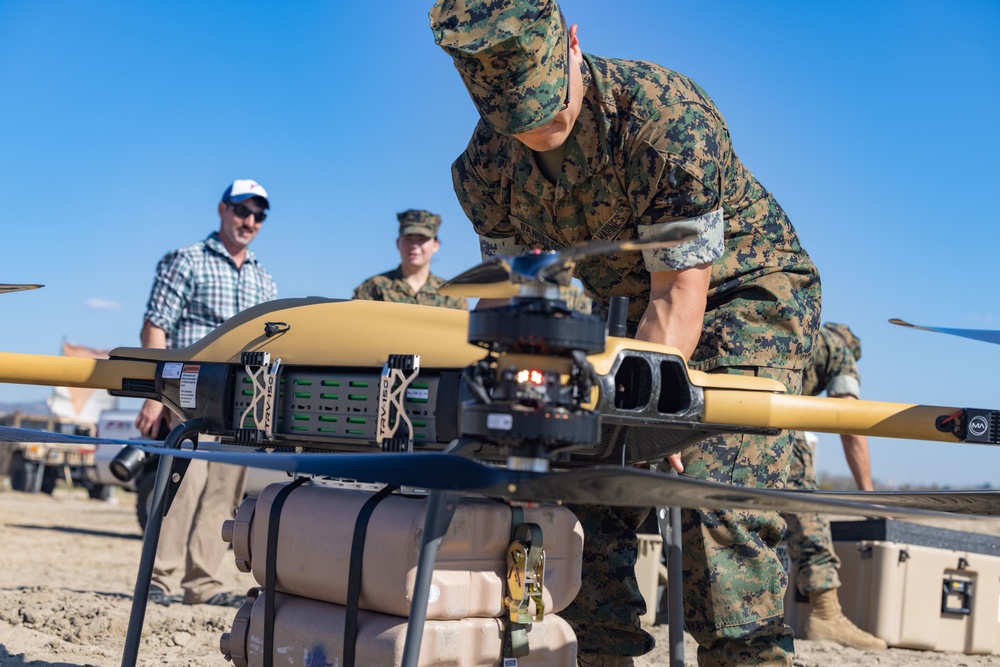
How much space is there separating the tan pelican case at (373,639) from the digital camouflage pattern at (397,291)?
4.81 meters

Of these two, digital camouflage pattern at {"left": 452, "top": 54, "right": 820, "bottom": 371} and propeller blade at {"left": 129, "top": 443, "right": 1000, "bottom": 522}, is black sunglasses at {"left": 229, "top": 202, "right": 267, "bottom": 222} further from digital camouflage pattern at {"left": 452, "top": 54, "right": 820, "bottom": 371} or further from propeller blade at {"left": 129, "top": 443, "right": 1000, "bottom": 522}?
propeller blade at {"left": 129, "top": 443, "right": 1000, "bottom": 522}

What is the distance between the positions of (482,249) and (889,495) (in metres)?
1.41

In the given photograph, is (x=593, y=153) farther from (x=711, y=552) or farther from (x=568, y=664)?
(x=568, y=664)

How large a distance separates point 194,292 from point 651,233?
374cm

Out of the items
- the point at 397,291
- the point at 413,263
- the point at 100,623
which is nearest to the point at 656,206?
the point at 100,623

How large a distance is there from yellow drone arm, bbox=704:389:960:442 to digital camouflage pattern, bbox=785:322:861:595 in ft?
8.48

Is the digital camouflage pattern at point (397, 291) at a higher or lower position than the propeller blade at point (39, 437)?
higher

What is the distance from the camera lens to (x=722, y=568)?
9.60 ft

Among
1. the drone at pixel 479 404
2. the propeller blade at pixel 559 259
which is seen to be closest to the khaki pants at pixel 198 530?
the drone at pixel 479 404

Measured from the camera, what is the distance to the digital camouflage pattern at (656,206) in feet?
9.29

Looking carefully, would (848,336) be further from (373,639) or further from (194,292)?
(373,639)

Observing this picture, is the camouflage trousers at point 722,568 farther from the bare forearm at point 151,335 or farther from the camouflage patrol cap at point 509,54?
the bare forearm at point 151,335

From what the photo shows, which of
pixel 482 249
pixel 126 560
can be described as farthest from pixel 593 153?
pixel 126 560

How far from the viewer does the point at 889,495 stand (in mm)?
2863
